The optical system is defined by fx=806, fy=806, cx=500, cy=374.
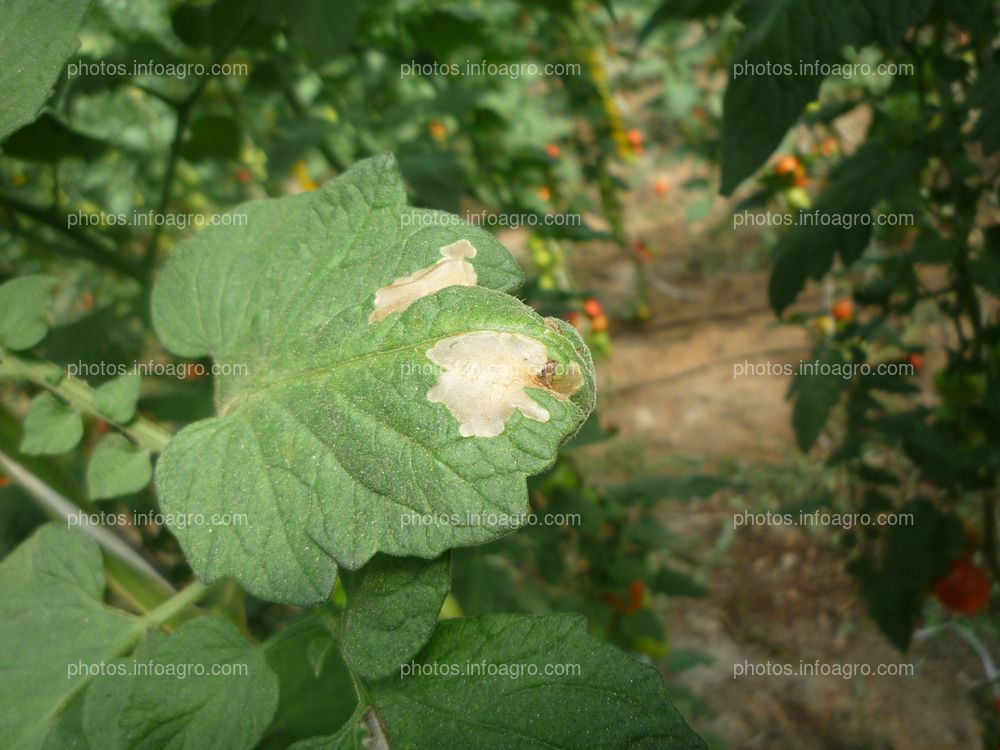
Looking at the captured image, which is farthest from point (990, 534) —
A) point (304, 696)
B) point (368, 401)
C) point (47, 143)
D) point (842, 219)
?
point (47, 143)

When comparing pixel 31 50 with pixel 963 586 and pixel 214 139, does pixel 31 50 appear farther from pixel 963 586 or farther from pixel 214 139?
pixel 963 586

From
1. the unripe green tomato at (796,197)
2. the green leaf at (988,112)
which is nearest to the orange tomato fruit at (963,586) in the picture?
the green leaf at (988,112)

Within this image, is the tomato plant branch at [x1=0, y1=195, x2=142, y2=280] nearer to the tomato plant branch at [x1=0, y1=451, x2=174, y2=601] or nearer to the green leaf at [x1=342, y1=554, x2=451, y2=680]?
the tomato plant branch at [x1=0, y1=451, x2=174, y2=601]

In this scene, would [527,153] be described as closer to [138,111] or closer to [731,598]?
Answer: [138,111]

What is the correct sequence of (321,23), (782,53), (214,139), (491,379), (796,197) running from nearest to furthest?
(491,379), (782,53), (321,23), (214,139), (796,197)

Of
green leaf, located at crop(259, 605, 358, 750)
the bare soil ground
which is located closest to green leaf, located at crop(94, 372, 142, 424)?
green leaf, located at crop(259, 605, 358, 750)

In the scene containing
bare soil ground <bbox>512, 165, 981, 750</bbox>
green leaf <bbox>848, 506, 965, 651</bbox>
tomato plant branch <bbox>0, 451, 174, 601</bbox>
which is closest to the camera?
tomato plant branch <bbox>0, 451, 174, 601</bbox>
